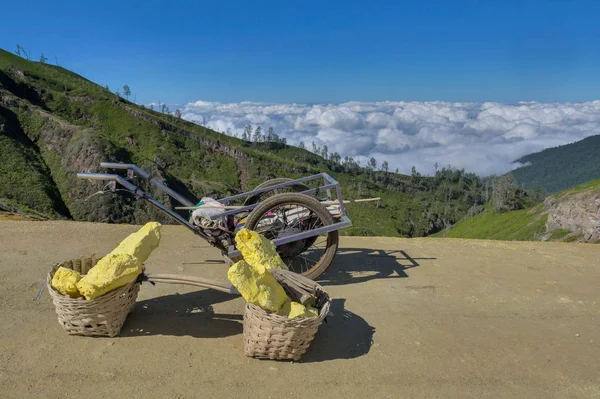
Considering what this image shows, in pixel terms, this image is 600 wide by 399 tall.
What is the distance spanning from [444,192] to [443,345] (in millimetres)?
150662

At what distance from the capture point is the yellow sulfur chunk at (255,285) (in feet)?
13.1

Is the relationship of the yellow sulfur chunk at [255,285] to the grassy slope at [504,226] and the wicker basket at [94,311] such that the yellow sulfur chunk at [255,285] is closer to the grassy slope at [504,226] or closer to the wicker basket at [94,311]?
the wicker basket at [94,311]

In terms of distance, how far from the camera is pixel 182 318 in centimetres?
529

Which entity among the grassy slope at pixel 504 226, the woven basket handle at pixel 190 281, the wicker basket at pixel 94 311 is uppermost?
the woven basket handle at pixel 190 281

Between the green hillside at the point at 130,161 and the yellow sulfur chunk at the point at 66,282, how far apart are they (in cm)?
1484

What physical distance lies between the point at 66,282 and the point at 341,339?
2997mm

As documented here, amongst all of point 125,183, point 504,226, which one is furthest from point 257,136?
point 125,183

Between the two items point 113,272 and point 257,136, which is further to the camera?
point 257,136

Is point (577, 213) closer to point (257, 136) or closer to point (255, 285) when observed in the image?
point (255, 285)

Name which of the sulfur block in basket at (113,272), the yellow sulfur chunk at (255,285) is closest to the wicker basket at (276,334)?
the yellow sulfur chunk at (255,285)

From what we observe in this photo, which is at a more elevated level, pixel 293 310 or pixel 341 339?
pixel 293 310

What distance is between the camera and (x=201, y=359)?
14.5ft

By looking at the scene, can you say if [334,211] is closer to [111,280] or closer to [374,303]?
[374,303]

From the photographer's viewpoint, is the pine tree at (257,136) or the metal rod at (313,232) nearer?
the metal rod at (313,232)
